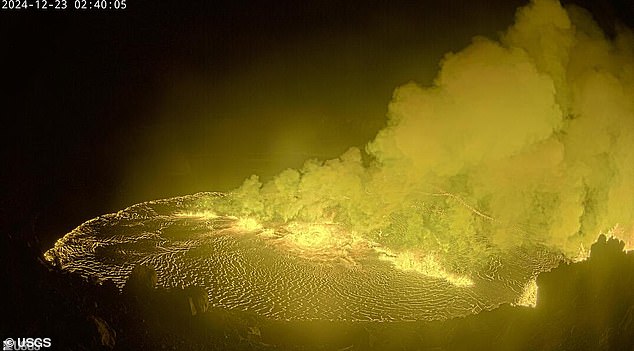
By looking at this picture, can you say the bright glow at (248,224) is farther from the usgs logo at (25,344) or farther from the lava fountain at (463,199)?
the usgs logo at (25,344)

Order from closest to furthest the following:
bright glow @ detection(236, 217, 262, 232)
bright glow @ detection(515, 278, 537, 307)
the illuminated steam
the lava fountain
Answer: bright glow @ detection(515, 278, 537, 307), the lava fountain, the illuminated steam, bright glow @ detection(236, 217, 262, 232)

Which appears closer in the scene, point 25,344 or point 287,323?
point 25,344

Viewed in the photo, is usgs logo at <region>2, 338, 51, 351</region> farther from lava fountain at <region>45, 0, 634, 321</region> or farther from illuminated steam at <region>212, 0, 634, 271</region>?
illuminated steam at <region>212, 0, 634, 271</region>

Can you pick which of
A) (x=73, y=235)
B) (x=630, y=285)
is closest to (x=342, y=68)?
(x=73, y=235)

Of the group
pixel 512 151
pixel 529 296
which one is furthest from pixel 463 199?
pixel 529 296

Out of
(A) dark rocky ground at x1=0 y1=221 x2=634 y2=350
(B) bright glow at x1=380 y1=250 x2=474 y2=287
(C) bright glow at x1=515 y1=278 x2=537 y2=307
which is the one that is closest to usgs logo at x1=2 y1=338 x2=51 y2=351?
(A) dark rocky ground at x1=0 y1=221 x2=634 y2=350

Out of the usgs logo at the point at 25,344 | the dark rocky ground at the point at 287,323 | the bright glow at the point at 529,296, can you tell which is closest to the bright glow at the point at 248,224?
the dark rocky ground at the point at 287,323

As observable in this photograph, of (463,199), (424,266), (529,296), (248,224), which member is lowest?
(529,296)

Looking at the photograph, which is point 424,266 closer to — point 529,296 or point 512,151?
point 529,296
